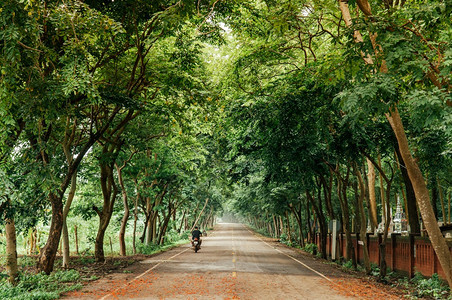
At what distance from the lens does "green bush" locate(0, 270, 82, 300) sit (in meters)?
9.18

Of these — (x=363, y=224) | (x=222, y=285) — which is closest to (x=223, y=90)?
(x=222, y=285)

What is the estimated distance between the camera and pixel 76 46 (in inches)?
355

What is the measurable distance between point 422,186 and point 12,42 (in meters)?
8.89

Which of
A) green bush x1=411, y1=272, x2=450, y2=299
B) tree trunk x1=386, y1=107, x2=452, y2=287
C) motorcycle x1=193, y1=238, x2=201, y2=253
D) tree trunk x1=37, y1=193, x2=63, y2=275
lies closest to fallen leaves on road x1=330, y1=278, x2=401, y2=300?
green bush x1=411, y1=272, x2=450, y2=299

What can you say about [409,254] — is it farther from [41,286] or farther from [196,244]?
[196,244]

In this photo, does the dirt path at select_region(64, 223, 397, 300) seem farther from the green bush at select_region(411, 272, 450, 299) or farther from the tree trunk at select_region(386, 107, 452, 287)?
the tree trunk at select_region(386, 107, 452, 287)

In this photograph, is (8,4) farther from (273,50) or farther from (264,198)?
(264,198)

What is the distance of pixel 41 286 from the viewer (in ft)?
34.6

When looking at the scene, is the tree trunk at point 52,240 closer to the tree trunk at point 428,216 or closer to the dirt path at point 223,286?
the dirt path at point 223,286

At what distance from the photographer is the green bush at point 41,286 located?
9177 millimetres

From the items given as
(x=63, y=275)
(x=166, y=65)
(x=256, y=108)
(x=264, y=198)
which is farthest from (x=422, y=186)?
(x=264, y=198)

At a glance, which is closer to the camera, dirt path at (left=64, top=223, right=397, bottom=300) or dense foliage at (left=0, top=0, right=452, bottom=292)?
dense foliage at (left=0, top=0, right=452, bottom=292)

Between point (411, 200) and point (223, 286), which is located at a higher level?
point (411, 200)

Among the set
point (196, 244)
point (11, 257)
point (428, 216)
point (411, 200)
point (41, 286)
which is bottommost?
point (196, 244)
